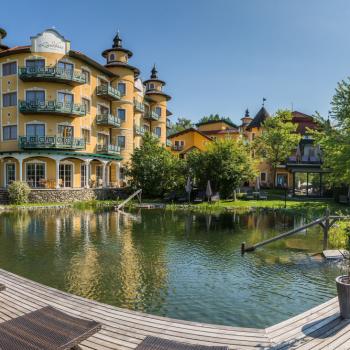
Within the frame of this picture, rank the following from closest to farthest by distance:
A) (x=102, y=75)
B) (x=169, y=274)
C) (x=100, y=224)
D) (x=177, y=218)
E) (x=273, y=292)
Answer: (x=273, y=292) < (x=169, y=274) < (x=100, y=224) < (x=177, y=218) < (x=102, y=75)

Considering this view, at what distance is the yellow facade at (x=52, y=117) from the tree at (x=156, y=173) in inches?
155

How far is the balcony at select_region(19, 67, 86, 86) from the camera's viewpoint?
124 feet

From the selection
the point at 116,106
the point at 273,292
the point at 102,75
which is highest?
the point at 102,75

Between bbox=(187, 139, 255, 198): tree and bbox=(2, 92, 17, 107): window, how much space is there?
66.1 ft

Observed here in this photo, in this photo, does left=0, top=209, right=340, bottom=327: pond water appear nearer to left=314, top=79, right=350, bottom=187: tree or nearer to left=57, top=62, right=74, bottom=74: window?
left=314, top=79, right=350, bottom=187: tree

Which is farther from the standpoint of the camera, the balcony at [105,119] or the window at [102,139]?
the window at [102,139]

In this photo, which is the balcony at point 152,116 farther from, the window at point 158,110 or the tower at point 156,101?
the window at point 158,110

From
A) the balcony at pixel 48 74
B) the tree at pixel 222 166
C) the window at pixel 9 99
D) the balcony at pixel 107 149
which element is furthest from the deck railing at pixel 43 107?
the tree at pixel 222 166

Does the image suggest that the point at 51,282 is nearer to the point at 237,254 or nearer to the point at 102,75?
the point at 237,254

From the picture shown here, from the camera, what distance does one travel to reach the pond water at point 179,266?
34.0ft

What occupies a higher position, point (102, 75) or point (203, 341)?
point (102, 75)

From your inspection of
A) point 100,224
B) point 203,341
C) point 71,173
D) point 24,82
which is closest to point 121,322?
point 203,341

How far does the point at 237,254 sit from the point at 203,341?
973 centimetres

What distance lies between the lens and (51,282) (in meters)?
12.1
